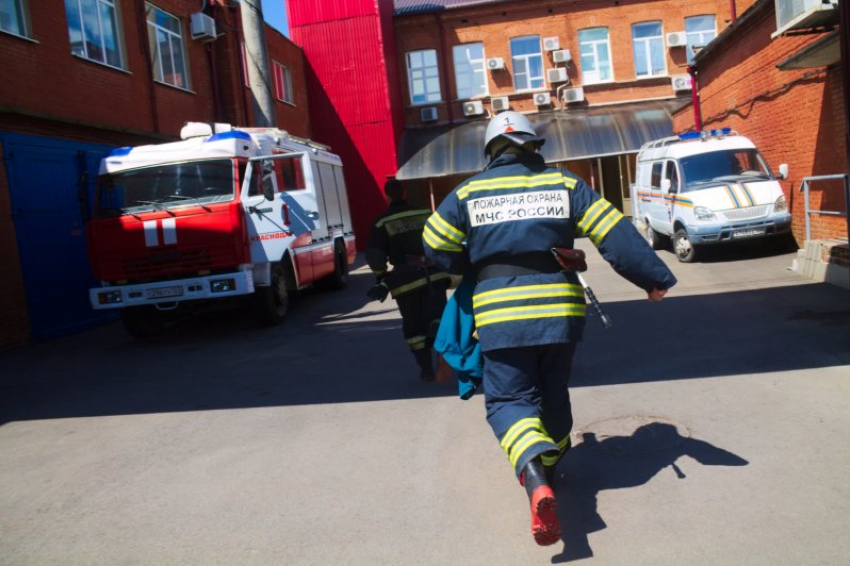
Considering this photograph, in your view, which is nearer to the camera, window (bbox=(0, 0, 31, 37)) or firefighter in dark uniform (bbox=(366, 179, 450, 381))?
firefighter in dark uniform (bbox=(366, 179, 450, 381))

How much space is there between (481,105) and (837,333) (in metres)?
23.1

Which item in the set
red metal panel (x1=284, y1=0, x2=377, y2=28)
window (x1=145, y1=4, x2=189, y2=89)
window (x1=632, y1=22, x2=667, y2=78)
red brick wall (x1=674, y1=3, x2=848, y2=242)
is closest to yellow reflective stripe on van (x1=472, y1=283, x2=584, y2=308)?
red brick wall (x1=674, y1=3, x2=848, y2=242)

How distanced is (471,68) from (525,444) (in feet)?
90.2

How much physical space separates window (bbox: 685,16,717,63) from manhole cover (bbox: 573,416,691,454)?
2674 cm

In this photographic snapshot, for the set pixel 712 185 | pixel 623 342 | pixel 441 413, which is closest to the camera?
pixel 441 413

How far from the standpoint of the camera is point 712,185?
1392 cm

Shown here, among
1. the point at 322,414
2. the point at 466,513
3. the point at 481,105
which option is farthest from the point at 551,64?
the point at 466,513

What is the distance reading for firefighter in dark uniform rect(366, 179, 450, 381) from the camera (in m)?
6.89

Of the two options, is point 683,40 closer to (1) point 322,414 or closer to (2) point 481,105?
(2) point 481,105

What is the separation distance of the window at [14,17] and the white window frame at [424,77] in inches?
751

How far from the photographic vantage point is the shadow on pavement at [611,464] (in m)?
3.80

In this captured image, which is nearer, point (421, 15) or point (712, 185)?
point (712, 185)

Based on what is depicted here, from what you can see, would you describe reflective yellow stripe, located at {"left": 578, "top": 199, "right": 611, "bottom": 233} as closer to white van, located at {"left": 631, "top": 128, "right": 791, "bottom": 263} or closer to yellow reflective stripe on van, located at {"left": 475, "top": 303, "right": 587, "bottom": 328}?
yellow reflective stripe on van, located at {"left": 475, "top": 303, "right": 587, "bottom": 328}

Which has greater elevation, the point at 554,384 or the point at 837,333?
the point at 554,384
